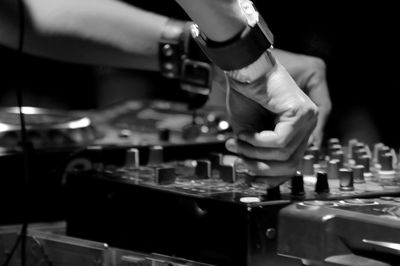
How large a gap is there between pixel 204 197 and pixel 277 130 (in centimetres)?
12

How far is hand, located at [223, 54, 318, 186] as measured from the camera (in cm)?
95

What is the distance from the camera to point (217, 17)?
969 mm

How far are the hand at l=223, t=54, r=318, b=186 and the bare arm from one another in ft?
2.00

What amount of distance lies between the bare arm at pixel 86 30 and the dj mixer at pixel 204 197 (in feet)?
1.07

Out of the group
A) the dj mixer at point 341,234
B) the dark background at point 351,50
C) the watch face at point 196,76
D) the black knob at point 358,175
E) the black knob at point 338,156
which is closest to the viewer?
the dj mixer at point 341,234

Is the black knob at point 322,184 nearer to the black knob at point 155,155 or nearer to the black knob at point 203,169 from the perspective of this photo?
the black knob at point 203,169

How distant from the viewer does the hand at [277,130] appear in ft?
3.11

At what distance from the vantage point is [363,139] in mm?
1699

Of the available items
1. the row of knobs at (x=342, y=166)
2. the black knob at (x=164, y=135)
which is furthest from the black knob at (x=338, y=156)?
the black knob at (x=164, y=135)

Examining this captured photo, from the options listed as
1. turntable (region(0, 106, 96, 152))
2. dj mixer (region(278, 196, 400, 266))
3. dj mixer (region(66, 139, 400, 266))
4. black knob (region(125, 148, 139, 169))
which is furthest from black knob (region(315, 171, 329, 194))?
turntable (region(0, 106, 96, 152))

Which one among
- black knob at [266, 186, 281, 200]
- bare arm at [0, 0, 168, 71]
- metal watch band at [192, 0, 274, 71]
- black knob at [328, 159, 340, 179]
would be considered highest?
bare arm at [0, 0, 168, 71]

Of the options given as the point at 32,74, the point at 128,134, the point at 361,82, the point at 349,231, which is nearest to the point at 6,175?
the point at 128,134

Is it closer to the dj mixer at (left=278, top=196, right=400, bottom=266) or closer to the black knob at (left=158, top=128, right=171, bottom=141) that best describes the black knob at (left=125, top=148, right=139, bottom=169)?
the black knob at (left=158, top=128, right=171, bottom=141)

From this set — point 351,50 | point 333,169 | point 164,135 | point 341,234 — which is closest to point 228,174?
point 333,169
